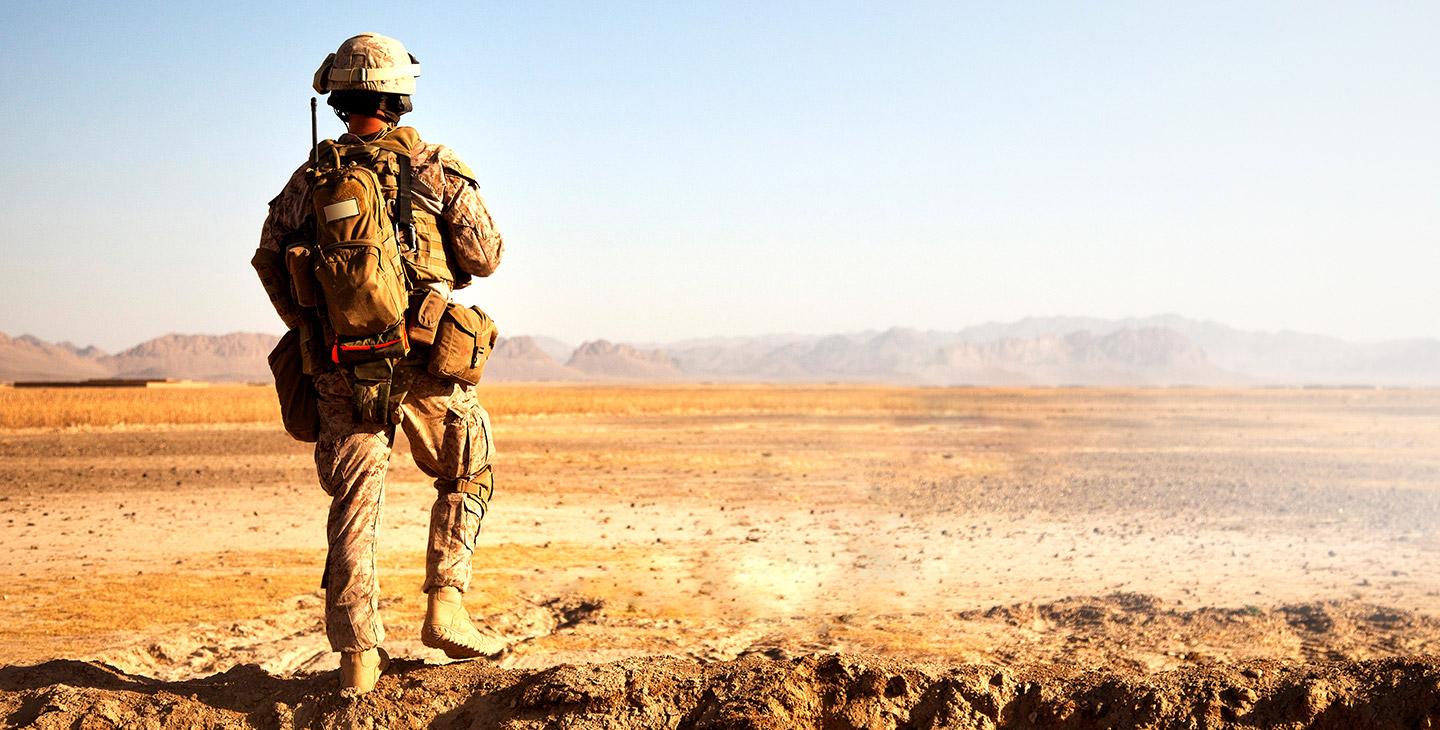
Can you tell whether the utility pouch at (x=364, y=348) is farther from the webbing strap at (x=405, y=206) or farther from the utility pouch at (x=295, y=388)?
the webbing strap at (x=405, y=206)

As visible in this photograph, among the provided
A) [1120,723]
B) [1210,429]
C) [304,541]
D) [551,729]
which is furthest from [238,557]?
[1210,429]

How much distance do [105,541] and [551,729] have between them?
759cm

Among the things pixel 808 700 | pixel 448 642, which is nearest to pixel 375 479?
pixel 448 642

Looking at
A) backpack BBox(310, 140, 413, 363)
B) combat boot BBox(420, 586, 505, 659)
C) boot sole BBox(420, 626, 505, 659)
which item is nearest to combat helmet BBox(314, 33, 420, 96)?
backpack BBox(310, 140, 413, 363)

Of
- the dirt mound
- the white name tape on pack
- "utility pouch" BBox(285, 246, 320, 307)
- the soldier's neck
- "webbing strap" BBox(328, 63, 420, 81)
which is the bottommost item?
the dirt mound

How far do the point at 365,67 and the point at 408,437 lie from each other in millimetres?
1365

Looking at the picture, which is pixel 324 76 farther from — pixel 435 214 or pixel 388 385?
pixel 388 385

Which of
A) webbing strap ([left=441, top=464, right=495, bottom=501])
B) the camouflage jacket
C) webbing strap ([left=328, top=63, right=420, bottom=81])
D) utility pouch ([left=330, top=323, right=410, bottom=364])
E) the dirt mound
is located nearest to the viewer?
the dirt mound

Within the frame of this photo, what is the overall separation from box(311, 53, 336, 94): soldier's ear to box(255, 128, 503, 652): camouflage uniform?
22cm

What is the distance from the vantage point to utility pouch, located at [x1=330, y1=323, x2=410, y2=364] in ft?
13.6

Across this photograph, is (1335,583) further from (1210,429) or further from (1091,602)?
(1210,429)

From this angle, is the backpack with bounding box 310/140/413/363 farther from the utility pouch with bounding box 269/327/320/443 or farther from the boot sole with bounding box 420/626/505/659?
the boot sole with bounding box 420/626/505/659

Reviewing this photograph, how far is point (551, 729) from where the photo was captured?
3.84m

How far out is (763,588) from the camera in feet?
25.8
